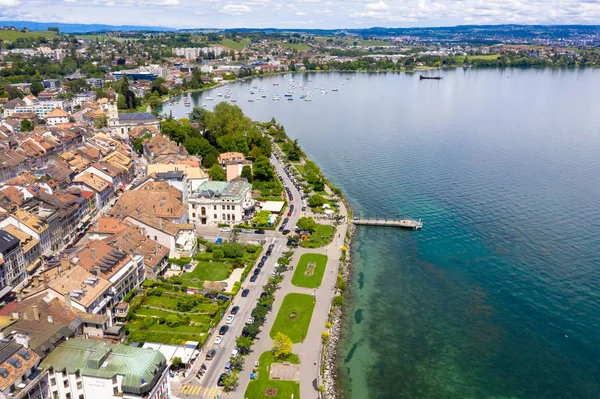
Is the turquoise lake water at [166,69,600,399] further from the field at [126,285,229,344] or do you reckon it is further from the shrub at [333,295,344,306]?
the field at [126,285,229,344]

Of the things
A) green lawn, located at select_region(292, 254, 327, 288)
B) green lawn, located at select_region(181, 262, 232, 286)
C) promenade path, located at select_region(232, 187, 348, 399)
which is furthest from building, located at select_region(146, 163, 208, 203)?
green lawn, located at select_region(292, 254, 327, 288)

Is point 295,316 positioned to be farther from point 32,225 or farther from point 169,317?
point 32,225

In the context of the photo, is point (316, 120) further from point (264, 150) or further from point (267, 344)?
point (267, 344)

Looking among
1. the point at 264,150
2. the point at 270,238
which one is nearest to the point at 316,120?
the point at 264,150

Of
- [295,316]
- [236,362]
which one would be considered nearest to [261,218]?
[295,316]

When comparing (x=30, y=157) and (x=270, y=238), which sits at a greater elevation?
(x=30, y=157)
